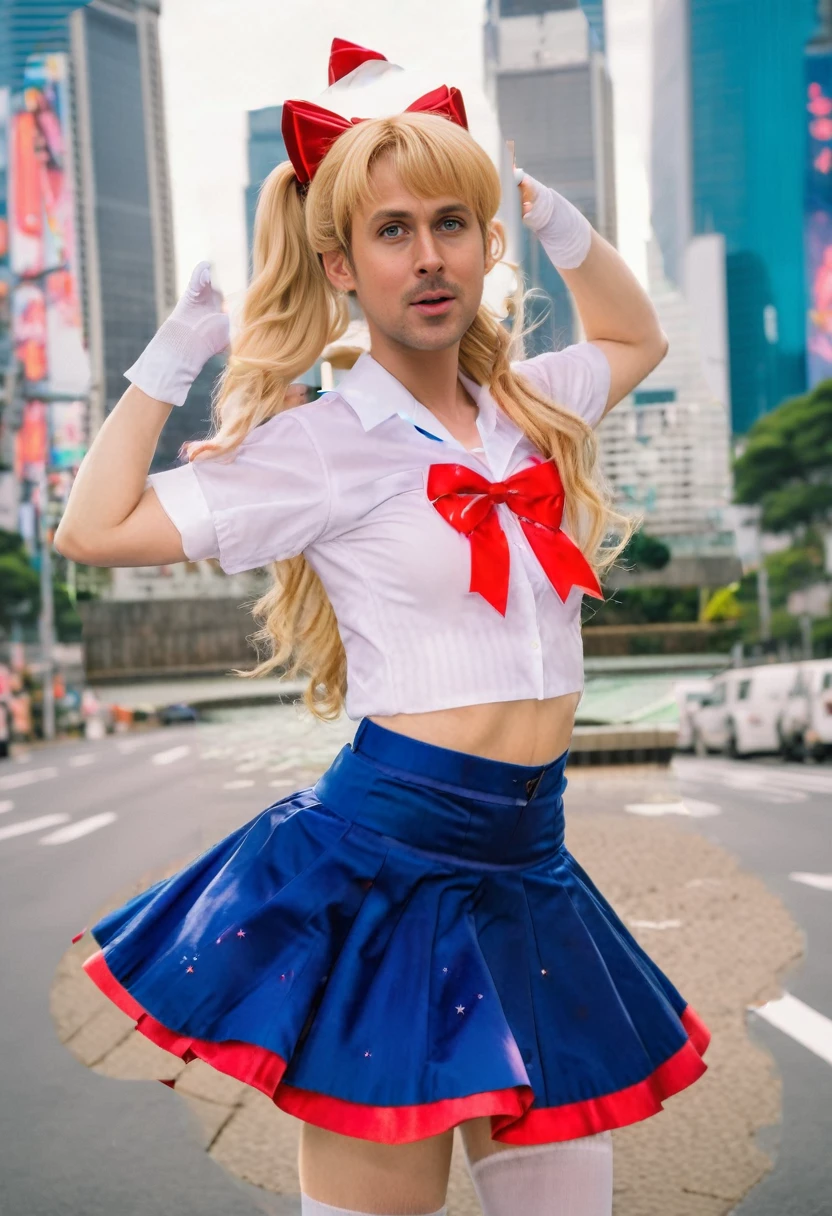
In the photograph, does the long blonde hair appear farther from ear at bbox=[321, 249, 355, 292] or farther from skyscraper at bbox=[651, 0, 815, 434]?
skyscraper at bbox=[651, 0, 815, 434]

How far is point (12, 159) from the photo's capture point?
11.9 meters

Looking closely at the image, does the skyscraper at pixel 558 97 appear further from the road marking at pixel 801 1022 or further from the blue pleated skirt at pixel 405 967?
the blue pleated skirt at pixel 405 967

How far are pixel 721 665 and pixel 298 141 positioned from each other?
8680 mm

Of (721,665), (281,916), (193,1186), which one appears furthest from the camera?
(721,665)

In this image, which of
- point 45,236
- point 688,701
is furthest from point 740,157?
point 45,236

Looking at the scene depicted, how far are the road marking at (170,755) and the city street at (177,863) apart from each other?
0.71 metres

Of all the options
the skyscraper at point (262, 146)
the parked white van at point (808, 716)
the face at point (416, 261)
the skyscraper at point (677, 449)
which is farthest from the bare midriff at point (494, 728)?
the parked white van at point (808, 716)

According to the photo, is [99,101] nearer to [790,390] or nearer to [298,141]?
[790,390]

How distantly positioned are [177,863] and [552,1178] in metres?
4.73

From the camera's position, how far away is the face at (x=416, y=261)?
4.23ft

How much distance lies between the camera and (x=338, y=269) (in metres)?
1.37

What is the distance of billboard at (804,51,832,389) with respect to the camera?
10.3 metres

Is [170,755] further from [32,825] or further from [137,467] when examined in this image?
[137,467]

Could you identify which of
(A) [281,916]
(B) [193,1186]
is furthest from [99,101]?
(A) [281,916]
